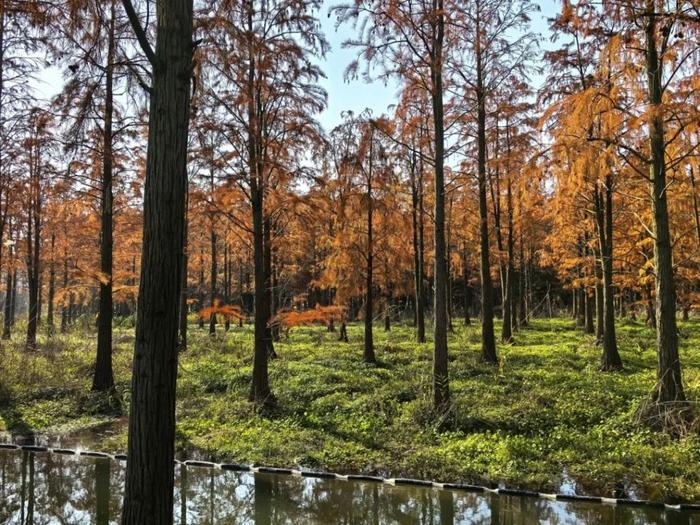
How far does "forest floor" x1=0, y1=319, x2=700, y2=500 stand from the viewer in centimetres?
679

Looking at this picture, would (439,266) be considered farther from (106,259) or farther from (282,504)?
(106,259)

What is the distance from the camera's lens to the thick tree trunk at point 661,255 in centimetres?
754

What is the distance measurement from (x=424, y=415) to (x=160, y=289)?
6.39 meters

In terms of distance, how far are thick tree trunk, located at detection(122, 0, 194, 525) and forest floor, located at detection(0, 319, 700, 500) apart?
435 cm

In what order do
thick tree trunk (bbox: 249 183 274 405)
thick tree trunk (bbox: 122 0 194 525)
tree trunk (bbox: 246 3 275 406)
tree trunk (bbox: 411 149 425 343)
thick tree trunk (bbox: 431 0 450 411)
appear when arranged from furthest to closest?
tree trunk (bbox: 411 149 425 343) → thick tree trunk (bbox: 249 183 274 405) → tree trunk (bbox: 246 3 275 406) → thick tree trunk (bbox: 431 0 450 411) → thick tree trunk (bbox: 122 0 194 525)

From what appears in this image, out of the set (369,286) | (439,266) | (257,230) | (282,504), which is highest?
(257,230)

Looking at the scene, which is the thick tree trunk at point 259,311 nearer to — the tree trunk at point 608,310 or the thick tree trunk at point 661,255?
the thick tree trunk at point 661,255

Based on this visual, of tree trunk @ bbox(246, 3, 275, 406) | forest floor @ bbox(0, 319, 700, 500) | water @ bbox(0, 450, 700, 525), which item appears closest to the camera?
water @ bbox(0, 450, 700, 525)

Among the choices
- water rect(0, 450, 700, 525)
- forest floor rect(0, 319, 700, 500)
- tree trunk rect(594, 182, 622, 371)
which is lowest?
water rect(0, 450, 700, 525)

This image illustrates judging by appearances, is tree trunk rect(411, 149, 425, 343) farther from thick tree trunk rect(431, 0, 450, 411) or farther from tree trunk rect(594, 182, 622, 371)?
thick tree trunk rect(431, 0, 450, 411)

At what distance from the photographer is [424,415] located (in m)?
8.78

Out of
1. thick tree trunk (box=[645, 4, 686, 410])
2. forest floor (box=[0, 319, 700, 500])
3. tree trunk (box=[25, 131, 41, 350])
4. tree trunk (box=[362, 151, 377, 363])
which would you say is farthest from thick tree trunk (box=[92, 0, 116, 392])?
thick tree trunk (box=[645, 4, 686, 410])

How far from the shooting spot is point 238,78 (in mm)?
9914

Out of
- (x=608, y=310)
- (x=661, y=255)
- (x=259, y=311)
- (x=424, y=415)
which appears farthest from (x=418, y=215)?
(x=661, y=255)
